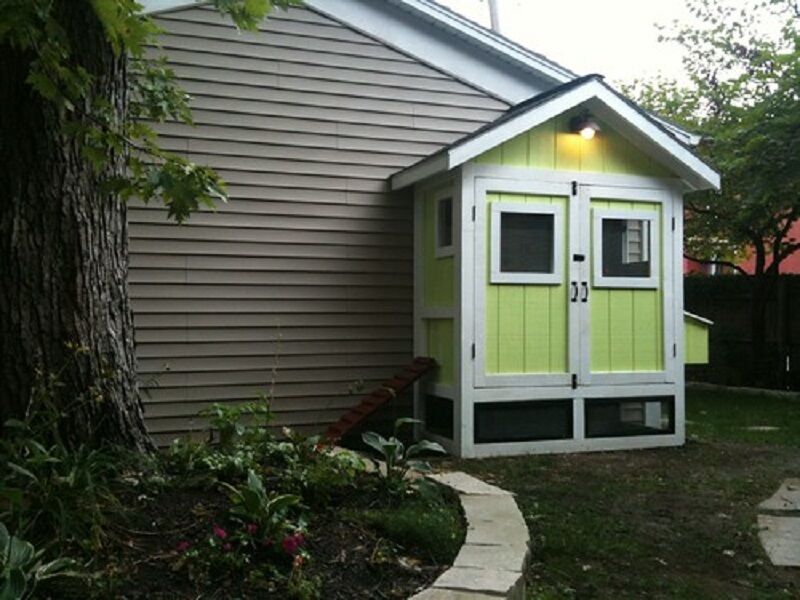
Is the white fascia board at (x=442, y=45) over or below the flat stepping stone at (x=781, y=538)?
over

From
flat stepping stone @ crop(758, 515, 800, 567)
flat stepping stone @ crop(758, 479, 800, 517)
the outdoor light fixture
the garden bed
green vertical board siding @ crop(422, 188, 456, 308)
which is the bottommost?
flat stepping stone @ crop(758, 515, 800, 567)

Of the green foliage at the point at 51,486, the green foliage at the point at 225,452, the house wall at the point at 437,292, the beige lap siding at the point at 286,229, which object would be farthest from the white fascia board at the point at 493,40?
the green foliage at the point at 51,486

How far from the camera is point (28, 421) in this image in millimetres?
2643

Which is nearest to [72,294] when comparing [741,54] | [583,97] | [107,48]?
[107,48]

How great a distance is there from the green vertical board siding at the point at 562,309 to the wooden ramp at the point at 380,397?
615mm

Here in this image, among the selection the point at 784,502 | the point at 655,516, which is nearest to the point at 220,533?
the point at 655,516

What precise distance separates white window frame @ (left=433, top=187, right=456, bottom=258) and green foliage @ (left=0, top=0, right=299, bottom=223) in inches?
110

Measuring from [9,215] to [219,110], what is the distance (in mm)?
3362

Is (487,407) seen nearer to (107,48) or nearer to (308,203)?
(308,203)

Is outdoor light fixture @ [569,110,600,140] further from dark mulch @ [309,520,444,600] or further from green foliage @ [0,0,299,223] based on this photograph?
dark mulch @ [309,520,444,600]

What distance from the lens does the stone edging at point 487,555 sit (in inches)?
91.1

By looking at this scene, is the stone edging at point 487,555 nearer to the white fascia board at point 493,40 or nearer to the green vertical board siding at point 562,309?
the green vertical board siding at point 562,309

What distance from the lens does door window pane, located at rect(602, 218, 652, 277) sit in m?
6.03

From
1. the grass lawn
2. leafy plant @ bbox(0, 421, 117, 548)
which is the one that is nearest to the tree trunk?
leafy plant @ bbox(0, 421, 117, 548)
